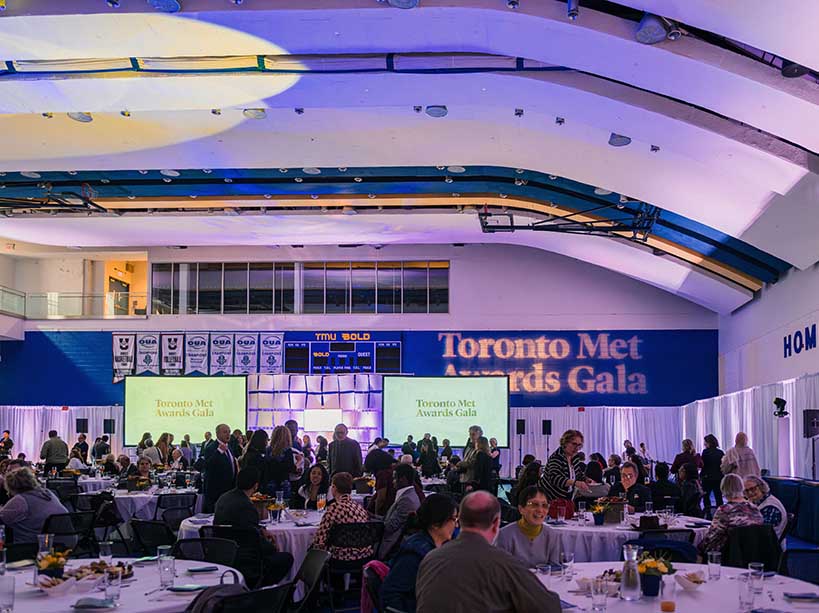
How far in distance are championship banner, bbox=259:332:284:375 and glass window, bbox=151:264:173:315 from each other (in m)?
2.85

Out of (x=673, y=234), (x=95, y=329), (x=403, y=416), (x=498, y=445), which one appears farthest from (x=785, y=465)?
(x=95, y=329)

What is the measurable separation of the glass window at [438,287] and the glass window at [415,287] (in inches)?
6.2

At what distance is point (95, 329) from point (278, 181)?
36.2ft

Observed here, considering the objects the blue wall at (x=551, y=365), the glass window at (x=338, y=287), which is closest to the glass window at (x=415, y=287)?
the blue wall at (x=551, y=365)

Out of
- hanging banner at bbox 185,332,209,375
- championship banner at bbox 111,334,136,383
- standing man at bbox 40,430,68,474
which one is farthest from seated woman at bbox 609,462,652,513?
championship banner at bbox 111,334,136,383

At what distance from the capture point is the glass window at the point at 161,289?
26.4 metres

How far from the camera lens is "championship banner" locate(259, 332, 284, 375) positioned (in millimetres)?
25422

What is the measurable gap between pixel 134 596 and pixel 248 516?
8.17 ft

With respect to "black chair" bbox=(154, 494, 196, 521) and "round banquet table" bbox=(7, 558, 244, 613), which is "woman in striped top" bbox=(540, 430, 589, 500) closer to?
"round banquet table" bbox=(7, 558, 244, 613)

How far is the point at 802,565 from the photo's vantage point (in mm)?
5672

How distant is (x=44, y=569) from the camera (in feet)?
16.5

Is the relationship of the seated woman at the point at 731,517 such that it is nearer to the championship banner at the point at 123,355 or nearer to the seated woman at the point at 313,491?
the seated woman at the point at 313,491

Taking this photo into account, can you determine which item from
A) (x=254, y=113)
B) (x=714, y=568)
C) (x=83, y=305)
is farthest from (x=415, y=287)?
(x=714, y=568)

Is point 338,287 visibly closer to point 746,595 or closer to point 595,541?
point 595,541
